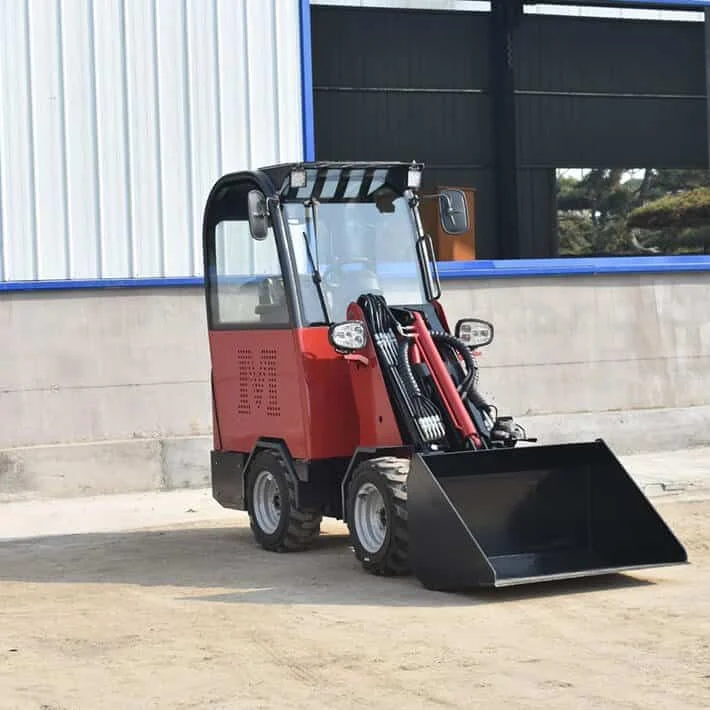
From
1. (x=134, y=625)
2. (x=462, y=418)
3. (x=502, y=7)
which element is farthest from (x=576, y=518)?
(x=502, y=7)

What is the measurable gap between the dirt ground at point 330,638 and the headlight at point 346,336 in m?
1.48

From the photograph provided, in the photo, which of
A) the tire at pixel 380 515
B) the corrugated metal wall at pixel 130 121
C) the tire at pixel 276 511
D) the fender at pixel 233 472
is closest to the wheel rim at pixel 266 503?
the tire at pixel 276 511

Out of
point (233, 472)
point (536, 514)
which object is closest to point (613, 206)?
point (233, 472)

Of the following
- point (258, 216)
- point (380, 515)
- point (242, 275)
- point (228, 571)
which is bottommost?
point (228, 571)

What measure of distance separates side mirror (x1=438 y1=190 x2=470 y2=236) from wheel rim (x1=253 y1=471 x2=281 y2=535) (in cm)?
222

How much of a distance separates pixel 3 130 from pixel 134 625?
7630mm

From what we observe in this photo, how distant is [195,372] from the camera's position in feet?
50.1

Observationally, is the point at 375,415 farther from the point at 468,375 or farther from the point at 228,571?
the point at 228,571

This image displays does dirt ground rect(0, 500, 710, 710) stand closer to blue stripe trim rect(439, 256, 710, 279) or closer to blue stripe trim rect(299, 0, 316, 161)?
blue stripe trim rect(439, 256, 710, 279)

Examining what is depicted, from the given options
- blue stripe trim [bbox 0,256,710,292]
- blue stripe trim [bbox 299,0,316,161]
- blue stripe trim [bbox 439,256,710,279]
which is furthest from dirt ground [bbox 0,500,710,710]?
blue stripe trim [bbox 299,0,316,161]

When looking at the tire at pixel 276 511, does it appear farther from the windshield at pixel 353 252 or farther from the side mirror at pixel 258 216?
the side mirror at pixel 258 216

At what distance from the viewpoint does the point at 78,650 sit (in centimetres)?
775

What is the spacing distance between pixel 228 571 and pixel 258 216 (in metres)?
2.42

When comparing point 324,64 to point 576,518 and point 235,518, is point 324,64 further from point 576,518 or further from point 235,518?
point 576,518
